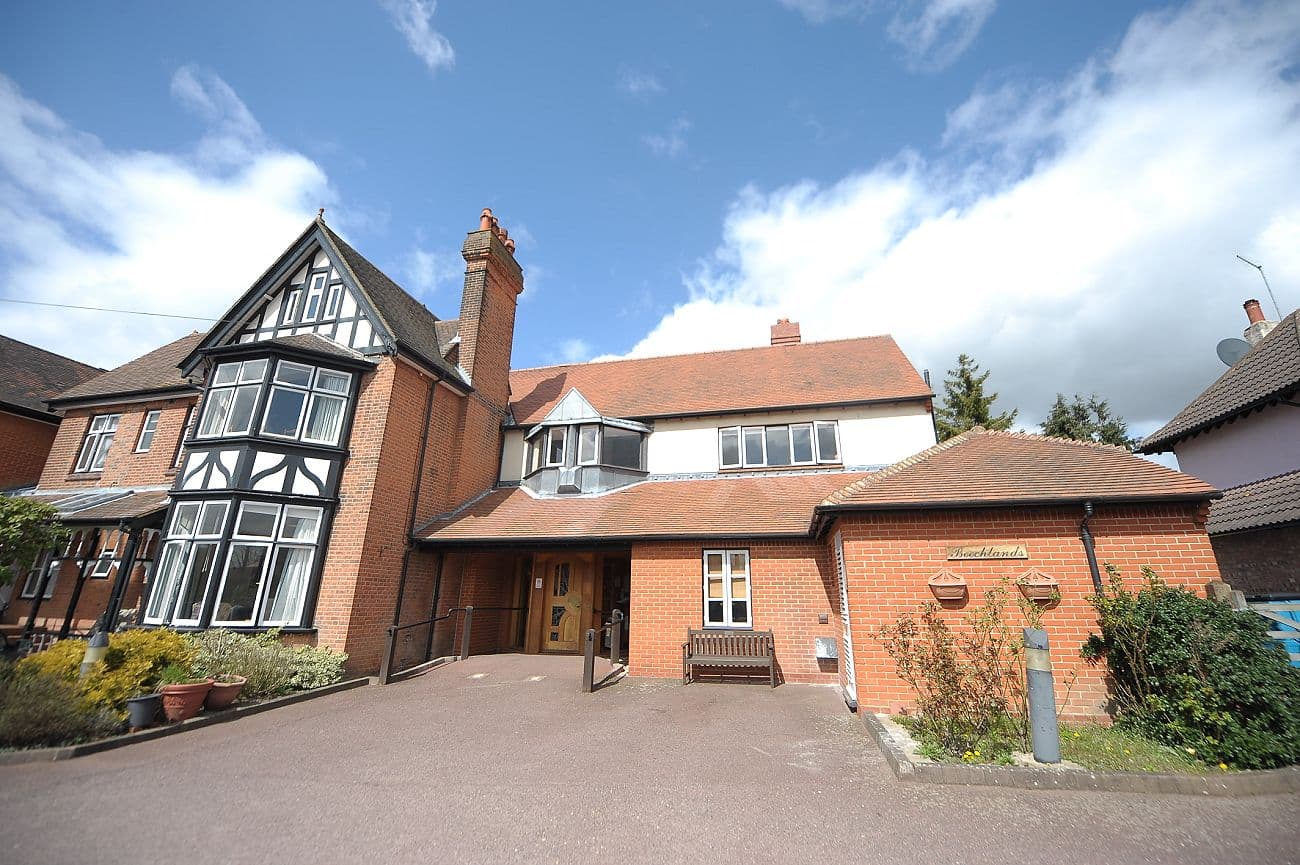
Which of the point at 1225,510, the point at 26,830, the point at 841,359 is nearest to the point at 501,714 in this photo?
the point at 26,830

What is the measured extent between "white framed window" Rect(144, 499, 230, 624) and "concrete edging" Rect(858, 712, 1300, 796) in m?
12.4

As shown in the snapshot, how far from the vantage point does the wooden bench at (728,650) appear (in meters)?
10.2

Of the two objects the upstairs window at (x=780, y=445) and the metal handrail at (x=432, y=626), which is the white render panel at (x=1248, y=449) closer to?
the upstairs window at (x=780, y=445)

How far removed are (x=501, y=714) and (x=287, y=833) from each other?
13.2 ft

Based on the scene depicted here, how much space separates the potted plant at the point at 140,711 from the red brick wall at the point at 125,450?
9143 mm

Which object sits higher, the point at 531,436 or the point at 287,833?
the point at 531,436

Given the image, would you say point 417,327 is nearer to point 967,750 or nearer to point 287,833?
point 287,833

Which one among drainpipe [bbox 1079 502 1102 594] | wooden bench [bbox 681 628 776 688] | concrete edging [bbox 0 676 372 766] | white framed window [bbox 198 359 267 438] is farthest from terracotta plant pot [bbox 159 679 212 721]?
drainpipe [bbox 1079 502 1102 594]

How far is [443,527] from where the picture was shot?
13.0m

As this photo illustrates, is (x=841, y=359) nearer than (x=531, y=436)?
No

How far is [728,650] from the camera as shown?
10484mm

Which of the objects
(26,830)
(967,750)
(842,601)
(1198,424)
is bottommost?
(26,830)

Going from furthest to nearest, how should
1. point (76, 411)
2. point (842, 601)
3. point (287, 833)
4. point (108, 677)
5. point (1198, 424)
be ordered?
1. point (76, 411)
2. point (1198, 424)
3. point (842, 601)
4. point (108, 677)
5. point (287, 833)

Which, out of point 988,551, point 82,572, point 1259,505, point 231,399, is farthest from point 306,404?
point 1259,505
